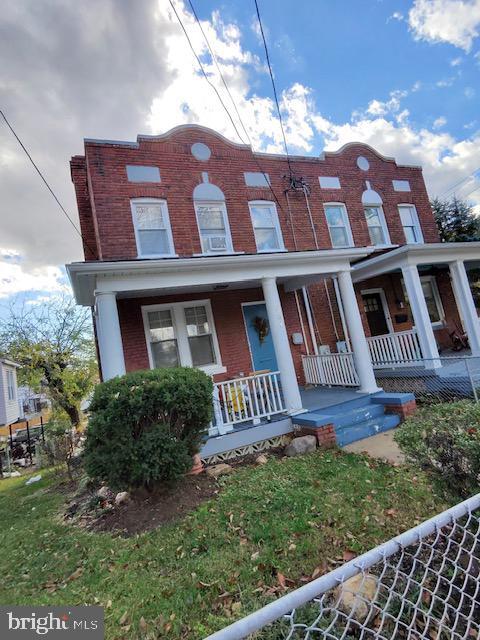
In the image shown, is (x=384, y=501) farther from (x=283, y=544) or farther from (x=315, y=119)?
(x=315, y=119)

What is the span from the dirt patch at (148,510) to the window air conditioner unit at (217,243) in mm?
6148

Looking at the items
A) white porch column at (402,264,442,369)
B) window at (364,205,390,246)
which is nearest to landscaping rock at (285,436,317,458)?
white porch column at (402,264,442,369)

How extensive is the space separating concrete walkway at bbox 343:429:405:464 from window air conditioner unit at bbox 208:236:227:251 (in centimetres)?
605

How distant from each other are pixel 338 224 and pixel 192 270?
22.1 feet

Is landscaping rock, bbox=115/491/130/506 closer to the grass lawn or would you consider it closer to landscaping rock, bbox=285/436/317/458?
the grass lawn

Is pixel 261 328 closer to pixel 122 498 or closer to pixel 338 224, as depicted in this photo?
pixel 338 224

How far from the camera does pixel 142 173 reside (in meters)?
8.57

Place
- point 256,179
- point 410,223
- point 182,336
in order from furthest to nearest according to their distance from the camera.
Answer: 1. point 410,223
2. point 256,179
3. point 182,336

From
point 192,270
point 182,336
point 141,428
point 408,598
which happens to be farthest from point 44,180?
point 408,598

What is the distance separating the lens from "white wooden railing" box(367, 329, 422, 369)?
28.2 ft

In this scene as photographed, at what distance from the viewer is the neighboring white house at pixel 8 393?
18.1 m

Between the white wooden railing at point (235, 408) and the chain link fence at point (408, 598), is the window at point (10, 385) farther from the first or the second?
the chain link fence at point (408, 598)

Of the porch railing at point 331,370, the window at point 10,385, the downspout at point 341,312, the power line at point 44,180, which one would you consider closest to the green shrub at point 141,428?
the porch railing at point 331,370

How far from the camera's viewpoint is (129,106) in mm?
7223
